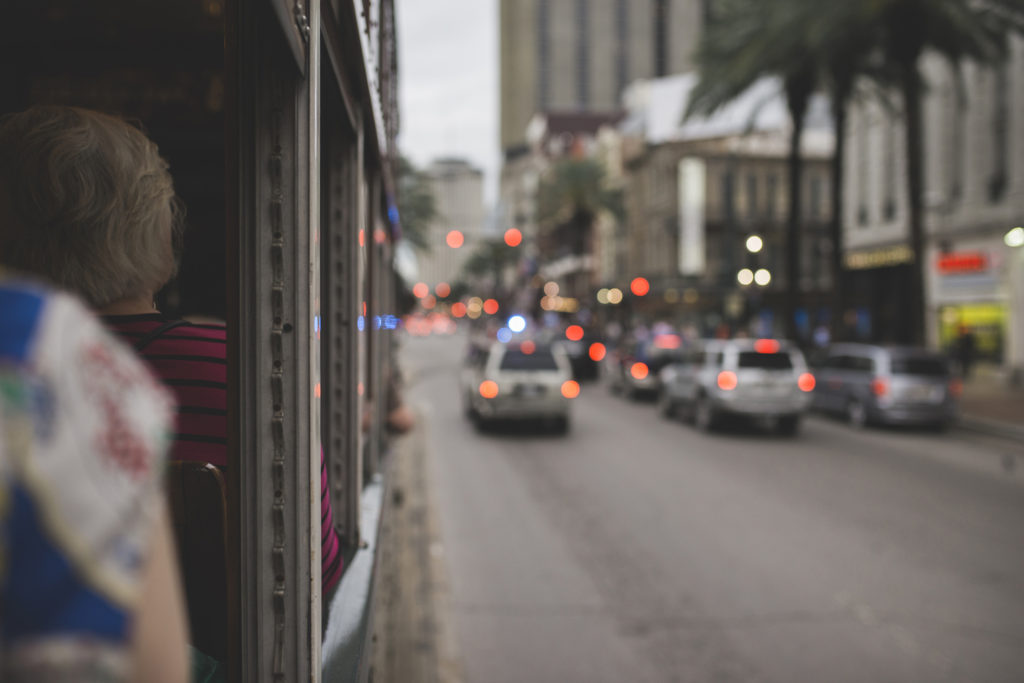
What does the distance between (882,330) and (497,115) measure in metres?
124

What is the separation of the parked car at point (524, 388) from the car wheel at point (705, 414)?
8.57ft

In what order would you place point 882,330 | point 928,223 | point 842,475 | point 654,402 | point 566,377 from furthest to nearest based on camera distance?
point 882,330, point 928,223, point 654,402, point 566,377, point 842,475

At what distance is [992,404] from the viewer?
20.7m

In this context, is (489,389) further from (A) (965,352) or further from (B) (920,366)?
(A) (965,352)

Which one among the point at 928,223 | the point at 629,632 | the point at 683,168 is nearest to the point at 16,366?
the point at 629,632

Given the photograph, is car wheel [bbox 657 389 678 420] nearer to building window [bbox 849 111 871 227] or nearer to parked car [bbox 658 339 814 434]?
parked car [bbox 658 339 814 434]

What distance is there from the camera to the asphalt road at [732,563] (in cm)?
539

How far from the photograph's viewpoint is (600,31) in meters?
125

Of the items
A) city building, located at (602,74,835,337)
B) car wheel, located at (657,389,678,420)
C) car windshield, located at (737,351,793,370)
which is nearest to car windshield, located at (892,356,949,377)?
car windshield, located at (737,351,793,370)

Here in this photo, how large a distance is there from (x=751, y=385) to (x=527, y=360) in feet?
14.2

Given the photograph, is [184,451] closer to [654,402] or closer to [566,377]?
[566,377]

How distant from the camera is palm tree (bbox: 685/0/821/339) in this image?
787 inches

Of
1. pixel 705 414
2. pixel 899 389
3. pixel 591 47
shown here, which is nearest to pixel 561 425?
pixel 705 414

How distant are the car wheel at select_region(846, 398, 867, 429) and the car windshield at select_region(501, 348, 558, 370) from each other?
656 centimetres
